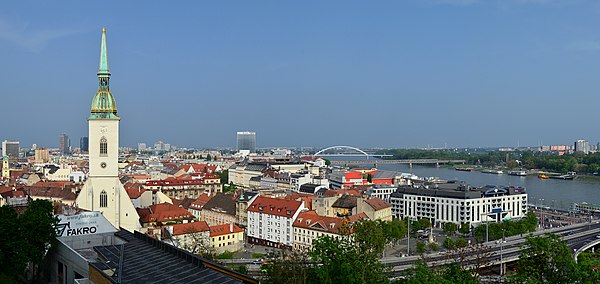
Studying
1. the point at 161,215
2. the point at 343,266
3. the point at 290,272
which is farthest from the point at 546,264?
the point at 161,215

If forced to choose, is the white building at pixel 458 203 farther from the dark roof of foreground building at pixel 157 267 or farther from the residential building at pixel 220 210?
the dark roof of foreground building at pixel 157 267

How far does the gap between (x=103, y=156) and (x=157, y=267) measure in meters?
8.67

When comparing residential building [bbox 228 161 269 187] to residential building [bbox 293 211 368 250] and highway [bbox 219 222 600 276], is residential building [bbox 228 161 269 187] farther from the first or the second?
highway [bbox 219 222 600 276]

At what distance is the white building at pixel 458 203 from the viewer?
3131cm

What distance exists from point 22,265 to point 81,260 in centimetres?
164

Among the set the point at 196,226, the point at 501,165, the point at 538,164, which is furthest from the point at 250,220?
the point at 501,165

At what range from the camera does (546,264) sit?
10258mm

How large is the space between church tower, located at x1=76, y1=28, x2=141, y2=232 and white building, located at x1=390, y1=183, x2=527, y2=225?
1956 cm

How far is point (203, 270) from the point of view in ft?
29.6

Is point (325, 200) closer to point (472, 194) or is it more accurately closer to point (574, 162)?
point (472, 194)

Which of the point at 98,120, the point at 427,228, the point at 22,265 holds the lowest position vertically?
the point at 427,228

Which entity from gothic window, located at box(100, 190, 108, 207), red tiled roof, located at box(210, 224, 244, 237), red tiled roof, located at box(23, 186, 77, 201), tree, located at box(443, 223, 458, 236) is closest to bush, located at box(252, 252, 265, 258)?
red tiled roof, located at box(210, 224, 244, 237)

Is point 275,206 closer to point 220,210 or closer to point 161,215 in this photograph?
point 220,210

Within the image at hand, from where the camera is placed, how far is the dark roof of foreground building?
8656 millimetres
